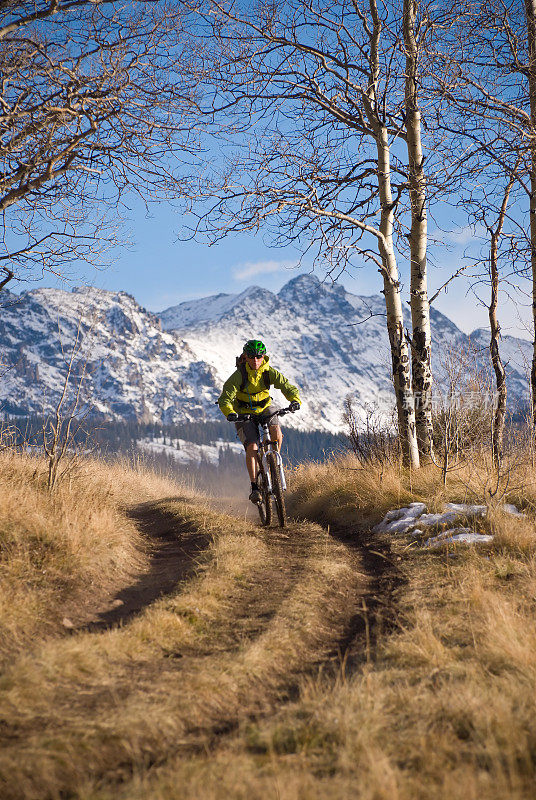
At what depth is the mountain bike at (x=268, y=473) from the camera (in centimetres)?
828

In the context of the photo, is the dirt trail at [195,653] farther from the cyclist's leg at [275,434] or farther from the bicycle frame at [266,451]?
the cyclist's leg at [275,434]

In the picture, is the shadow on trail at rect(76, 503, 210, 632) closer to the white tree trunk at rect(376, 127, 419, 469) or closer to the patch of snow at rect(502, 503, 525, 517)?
the patch of snow at rect(502, 503, 525, 517)

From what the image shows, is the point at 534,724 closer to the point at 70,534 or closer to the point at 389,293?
the point at 70,534

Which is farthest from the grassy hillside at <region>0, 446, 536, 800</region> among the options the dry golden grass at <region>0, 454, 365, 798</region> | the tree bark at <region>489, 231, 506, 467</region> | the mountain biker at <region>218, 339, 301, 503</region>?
the tree bark at <region>489, 231, 506, 467</region>

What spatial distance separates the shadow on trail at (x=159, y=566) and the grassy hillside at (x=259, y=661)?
40 millimetres

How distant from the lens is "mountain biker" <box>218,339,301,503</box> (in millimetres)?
8398

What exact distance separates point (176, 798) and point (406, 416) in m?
8.05

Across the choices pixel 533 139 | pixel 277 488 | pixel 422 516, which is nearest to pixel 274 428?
pixel 277 488

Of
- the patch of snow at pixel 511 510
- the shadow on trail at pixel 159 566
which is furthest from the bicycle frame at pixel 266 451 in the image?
the patch of snow at pixel 511 510

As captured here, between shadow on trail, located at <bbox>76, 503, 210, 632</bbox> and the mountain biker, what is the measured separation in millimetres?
1372

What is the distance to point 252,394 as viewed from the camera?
8523mm

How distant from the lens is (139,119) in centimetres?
761

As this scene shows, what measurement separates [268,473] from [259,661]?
193 inches

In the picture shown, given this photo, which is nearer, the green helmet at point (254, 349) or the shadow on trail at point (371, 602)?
the shadow on trail at point (371, 602)
